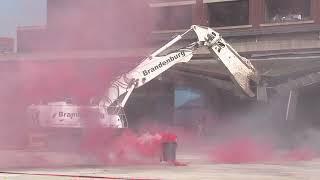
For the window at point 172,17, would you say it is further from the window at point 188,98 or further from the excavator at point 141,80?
the window at point 188,98

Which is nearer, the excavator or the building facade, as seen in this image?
the building facade

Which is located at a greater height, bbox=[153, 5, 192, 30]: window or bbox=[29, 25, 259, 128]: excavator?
bbox=[153, 5, 192, 30]: window

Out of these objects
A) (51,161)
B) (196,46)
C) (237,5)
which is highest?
(237,5)

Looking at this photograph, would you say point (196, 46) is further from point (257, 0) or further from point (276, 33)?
point (257, 0)

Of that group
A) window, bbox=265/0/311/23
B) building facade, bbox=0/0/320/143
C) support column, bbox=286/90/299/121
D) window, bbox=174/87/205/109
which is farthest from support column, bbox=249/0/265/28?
support column, bbox=286/90/299/121

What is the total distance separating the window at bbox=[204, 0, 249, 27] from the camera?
995 inches

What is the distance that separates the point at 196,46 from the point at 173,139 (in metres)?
2.82

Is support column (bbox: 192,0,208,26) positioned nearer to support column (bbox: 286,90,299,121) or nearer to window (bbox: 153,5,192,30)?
window (bbox: 153,5,192,30)

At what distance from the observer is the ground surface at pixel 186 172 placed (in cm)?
1048

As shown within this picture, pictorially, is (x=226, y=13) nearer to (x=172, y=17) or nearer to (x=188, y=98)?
(x=188, y=98)

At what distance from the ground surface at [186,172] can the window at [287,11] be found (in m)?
11.0

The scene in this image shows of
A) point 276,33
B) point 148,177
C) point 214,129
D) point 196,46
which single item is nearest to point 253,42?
point 276,33

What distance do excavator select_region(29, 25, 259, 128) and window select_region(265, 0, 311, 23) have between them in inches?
316

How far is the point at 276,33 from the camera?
22906mm
